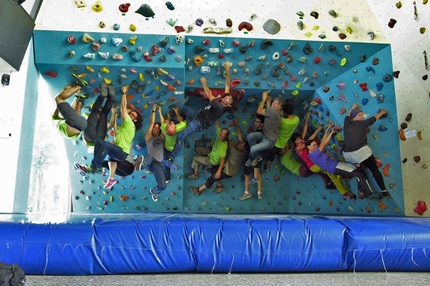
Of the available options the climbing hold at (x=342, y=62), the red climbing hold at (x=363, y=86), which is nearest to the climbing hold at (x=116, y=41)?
the climbing hold at (x=342, y=62)

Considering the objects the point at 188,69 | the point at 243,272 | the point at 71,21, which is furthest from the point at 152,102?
the point at 243,272

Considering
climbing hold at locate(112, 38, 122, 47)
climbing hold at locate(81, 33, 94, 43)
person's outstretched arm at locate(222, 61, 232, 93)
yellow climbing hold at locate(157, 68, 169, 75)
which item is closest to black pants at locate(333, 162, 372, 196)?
person's outstretched arm at locate(222, 61, 232, 93)

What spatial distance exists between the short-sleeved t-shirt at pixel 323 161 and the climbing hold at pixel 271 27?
5.80 feet

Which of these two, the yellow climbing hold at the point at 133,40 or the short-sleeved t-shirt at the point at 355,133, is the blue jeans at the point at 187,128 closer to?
the yellow climbing hold at the point at 133,40

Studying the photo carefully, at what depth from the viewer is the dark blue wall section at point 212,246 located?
2.77 meters

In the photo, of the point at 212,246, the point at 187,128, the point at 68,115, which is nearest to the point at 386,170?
the point at 187,128

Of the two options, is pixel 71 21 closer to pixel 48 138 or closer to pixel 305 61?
pixel 48 138

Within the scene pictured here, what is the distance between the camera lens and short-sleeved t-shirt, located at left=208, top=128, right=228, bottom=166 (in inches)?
231

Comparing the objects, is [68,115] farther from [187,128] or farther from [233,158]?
[233,158]

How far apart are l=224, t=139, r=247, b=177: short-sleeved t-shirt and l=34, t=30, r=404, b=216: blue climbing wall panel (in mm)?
455

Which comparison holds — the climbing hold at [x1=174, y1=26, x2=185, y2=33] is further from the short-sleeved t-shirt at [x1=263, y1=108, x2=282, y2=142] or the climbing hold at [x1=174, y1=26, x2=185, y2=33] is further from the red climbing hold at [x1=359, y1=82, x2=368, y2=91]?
the red climbing hold at [x1=359, y1=82, x2=368, y2=91]

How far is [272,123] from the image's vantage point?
17.4 feet

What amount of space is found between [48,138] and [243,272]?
3959 mm

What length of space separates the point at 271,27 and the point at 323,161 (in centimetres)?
200
